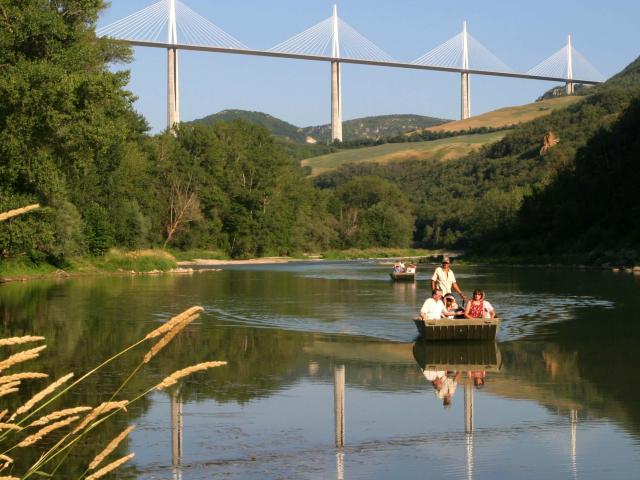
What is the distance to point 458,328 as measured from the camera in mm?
19500

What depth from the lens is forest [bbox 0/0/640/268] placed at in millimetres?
38625

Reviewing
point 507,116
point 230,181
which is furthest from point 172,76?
point 507,116

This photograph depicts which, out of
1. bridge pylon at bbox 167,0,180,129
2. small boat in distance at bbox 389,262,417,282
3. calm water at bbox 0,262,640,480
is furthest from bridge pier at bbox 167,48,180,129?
calm water at bbox 0,262,640,480

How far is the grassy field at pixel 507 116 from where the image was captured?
183 m

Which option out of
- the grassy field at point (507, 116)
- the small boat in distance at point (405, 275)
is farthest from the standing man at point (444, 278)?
the grassy field at point (507, 116)

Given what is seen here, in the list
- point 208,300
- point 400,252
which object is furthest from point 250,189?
point 208,300

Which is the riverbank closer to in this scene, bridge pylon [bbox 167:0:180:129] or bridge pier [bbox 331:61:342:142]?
bridge pylon [bbox 167:0:180:129]

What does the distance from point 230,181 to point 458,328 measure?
76.6 m

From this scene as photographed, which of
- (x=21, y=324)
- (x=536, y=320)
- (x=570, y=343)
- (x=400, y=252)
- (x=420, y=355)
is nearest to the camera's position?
(x=420, y=355)

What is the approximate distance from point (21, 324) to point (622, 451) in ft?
54.4

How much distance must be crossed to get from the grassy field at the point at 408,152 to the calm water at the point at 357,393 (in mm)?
142833

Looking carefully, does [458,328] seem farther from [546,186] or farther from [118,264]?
[546,186]

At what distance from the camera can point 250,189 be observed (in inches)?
3834

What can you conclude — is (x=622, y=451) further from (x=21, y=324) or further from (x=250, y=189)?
(x=250, y=189)
